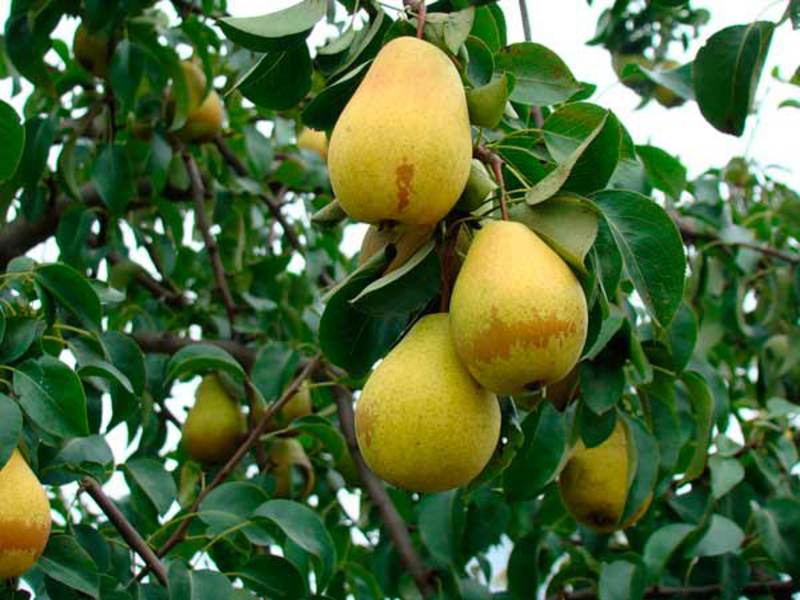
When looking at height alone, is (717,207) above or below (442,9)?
below

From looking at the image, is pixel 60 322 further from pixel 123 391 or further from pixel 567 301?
pixel 567 301

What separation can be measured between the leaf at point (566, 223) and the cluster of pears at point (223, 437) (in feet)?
3.54

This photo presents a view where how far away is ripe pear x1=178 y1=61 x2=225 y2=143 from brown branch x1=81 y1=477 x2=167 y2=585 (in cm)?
96

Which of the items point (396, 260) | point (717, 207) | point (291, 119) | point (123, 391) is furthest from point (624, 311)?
point (291, 119)

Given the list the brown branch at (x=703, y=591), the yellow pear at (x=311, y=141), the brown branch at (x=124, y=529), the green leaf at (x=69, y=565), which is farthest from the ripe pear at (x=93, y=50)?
the brown branch at (x=703, y=591)

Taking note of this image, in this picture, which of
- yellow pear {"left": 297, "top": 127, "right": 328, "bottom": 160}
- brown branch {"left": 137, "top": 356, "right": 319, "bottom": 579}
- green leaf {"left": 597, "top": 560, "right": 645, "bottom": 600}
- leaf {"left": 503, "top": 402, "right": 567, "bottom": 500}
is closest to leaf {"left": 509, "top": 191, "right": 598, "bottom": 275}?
leaf {"left": 503, "top": 402, "right": 567, "bottom": 500}

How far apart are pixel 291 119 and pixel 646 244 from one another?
1620mm

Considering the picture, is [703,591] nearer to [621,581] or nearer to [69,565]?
[621,581]

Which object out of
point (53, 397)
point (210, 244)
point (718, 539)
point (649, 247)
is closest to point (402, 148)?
point (649, 247)

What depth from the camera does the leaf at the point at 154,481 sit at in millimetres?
1387

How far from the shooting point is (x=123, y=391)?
4.38 ft

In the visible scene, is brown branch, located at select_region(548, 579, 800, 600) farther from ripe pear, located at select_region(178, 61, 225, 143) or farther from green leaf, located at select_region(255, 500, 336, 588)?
ripe pear, located at select_region(178, 61, 225, 143)

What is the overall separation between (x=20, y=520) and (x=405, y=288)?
0.41m

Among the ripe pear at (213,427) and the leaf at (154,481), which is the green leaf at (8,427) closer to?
the leaf at (154,481)
